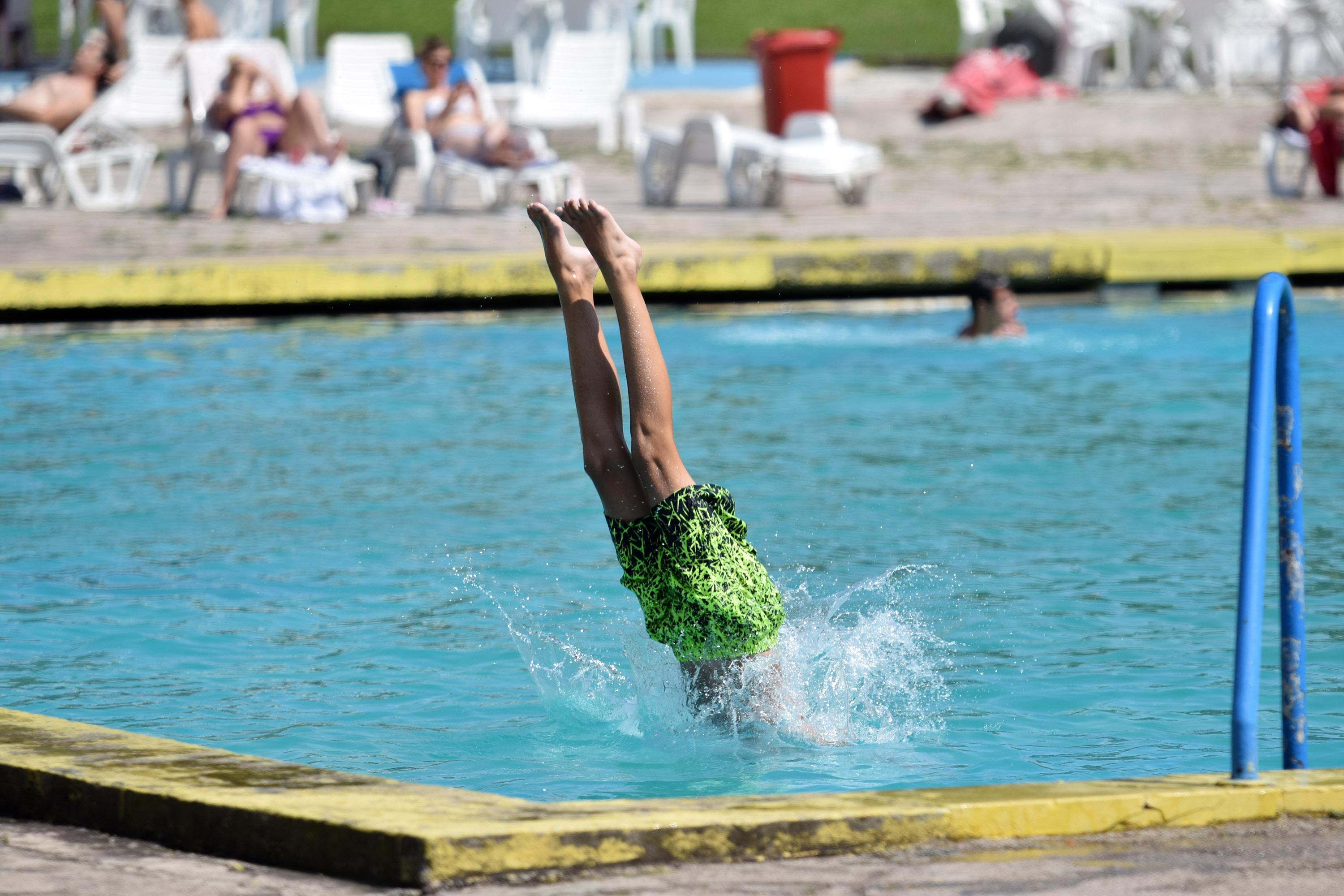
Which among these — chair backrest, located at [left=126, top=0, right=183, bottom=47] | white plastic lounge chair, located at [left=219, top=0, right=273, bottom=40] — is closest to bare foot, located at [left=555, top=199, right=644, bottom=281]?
white plastic lounge chair, located at [left=219, top=0, right=273, bottom=40]

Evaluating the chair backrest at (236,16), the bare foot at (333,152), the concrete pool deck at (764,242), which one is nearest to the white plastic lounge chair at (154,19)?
the chair backrest at (236,16)

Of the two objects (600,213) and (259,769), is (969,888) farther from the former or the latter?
(600,213)

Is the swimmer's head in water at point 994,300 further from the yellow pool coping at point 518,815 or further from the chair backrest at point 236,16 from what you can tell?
the chair backrest at point 236,16

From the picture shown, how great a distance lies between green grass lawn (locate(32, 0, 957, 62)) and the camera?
23.8 metres

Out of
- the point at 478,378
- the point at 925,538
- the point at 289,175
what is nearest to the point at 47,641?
the point at 925,538

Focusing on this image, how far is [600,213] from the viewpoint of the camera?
13.7 feet

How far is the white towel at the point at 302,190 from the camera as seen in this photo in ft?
40.8

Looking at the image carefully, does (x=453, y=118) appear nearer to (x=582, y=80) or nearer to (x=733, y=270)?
(x=582, y=80)

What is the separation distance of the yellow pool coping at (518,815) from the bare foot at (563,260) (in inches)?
59.9

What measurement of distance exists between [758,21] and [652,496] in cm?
2227

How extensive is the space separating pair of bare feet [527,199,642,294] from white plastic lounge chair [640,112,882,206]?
8996 mm

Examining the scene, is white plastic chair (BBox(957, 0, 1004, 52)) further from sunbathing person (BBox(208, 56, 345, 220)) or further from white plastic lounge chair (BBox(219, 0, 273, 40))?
sunbathing person (BBox(208, 56, 345, 220))

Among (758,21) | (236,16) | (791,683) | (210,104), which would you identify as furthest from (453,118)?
(758,21)

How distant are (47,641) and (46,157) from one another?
28.3 ft
